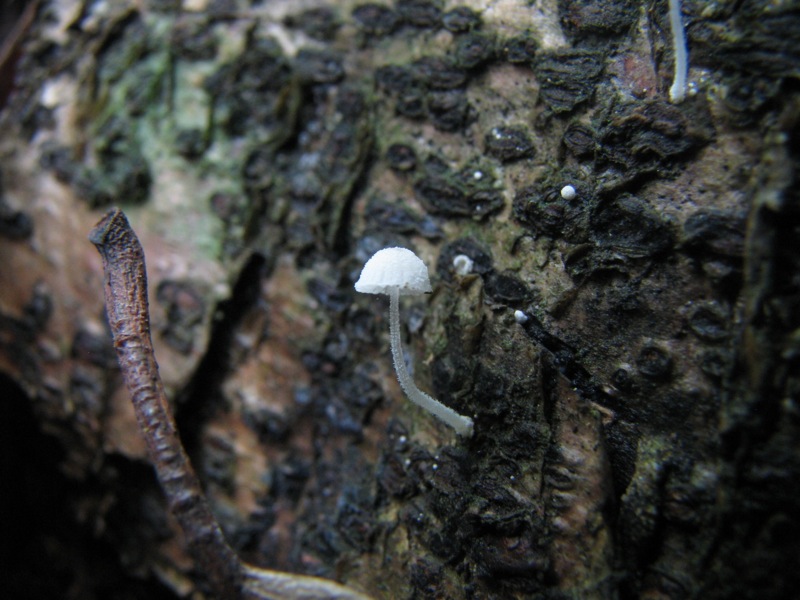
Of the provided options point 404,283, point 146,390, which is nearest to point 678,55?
point 404,283

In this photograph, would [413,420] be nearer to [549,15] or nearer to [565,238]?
[565,238]

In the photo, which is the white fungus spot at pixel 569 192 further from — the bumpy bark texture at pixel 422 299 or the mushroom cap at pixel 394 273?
the mushroom cap at pixel 394 273

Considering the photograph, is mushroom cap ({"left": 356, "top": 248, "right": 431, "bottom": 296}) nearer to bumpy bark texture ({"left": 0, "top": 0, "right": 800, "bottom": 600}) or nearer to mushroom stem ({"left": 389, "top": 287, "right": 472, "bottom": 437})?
mushroom stem ({"left": 389, "top": 287, "right": 472, "bottom": 437})

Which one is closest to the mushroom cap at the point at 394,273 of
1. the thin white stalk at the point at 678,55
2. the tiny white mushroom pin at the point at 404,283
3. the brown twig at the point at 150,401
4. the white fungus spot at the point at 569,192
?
the tiny white mushroom pin at the point at 404,283

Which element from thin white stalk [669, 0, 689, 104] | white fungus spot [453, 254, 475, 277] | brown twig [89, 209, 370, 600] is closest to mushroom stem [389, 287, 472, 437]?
white fungus spot [453, 254, 475, 277]

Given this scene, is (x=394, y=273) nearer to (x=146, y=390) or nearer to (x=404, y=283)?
(x=404, y=283)
